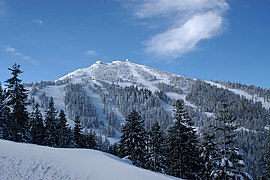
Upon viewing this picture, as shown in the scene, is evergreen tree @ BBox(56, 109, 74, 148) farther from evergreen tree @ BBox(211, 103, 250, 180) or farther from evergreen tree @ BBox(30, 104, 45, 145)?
evergreen tree @ BBox(211, 103, 250, 180)

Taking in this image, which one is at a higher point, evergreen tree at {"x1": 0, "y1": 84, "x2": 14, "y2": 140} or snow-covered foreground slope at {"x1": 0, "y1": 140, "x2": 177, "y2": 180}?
evergreen tree at {"x1": 0, "y1": 84, "x2": 14, "y2": 140}

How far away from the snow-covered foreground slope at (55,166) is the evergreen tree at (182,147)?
14.1 m

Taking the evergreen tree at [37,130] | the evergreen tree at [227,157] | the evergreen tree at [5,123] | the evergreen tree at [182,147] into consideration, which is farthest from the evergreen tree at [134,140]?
the evergreen tree at [37,130]

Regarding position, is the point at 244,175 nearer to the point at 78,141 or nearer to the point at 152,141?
the point at 152,141

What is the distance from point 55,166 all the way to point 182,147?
679 inches

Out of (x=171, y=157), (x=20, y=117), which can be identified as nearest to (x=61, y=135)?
(x=20, y=117)

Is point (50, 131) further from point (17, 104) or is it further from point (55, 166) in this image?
point (55, 166)

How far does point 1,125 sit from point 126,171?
19.7 meters

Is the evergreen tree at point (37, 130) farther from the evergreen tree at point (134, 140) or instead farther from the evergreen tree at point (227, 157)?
the evergreen tree at point (227, 157)

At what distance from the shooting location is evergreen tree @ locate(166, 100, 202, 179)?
3203cm

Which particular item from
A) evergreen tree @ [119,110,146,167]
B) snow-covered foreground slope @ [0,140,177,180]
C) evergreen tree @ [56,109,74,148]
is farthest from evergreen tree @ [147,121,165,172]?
snow-covered foreground slope @ [0,140,177,180]

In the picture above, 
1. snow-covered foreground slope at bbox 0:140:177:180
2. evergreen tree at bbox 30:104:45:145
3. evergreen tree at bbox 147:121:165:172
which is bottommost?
snow-covered foreground slope at bbox 0:140:177:180

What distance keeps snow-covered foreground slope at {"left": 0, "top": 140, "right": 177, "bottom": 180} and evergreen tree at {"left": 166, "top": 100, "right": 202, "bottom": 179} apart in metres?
14.1

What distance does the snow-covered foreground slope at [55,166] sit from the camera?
1622 cm
